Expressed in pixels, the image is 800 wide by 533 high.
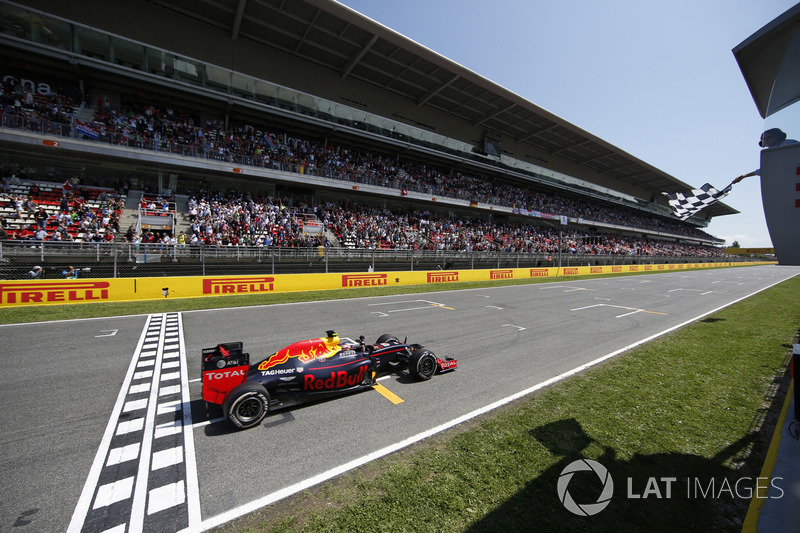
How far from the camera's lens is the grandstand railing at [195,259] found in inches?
459

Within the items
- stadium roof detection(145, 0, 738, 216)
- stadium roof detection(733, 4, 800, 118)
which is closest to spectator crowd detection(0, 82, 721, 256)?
stadium roof detection(145, 0, 738, 216)

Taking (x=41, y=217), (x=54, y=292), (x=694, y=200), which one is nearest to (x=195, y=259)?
(x=54, y=292)

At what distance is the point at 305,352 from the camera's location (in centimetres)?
488

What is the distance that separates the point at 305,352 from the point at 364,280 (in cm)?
1332

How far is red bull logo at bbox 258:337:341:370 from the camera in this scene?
4676 mm

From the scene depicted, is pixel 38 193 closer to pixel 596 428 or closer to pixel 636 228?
pixel 596 428

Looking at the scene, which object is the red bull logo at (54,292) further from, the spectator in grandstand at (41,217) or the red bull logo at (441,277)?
the red bull logo at (441,277)

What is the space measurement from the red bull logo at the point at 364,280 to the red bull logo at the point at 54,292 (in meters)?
9.78

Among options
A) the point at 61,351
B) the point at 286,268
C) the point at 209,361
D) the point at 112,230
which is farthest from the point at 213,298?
the point at 209,361

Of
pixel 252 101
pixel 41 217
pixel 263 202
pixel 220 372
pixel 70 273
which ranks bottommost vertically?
pixel 220 372

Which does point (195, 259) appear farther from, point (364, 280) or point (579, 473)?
point (579, 473)

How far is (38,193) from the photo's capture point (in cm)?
1736

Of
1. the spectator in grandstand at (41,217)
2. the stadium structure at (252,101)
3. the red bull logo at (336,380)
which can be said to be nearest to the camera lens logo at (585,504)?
the red bull logo at (336,380)

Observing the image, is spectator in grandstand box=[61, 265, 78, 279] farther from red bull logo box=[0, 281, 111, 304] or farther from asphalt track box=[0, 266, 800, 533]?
asphalt track box=[0, 266, 800, 533]
